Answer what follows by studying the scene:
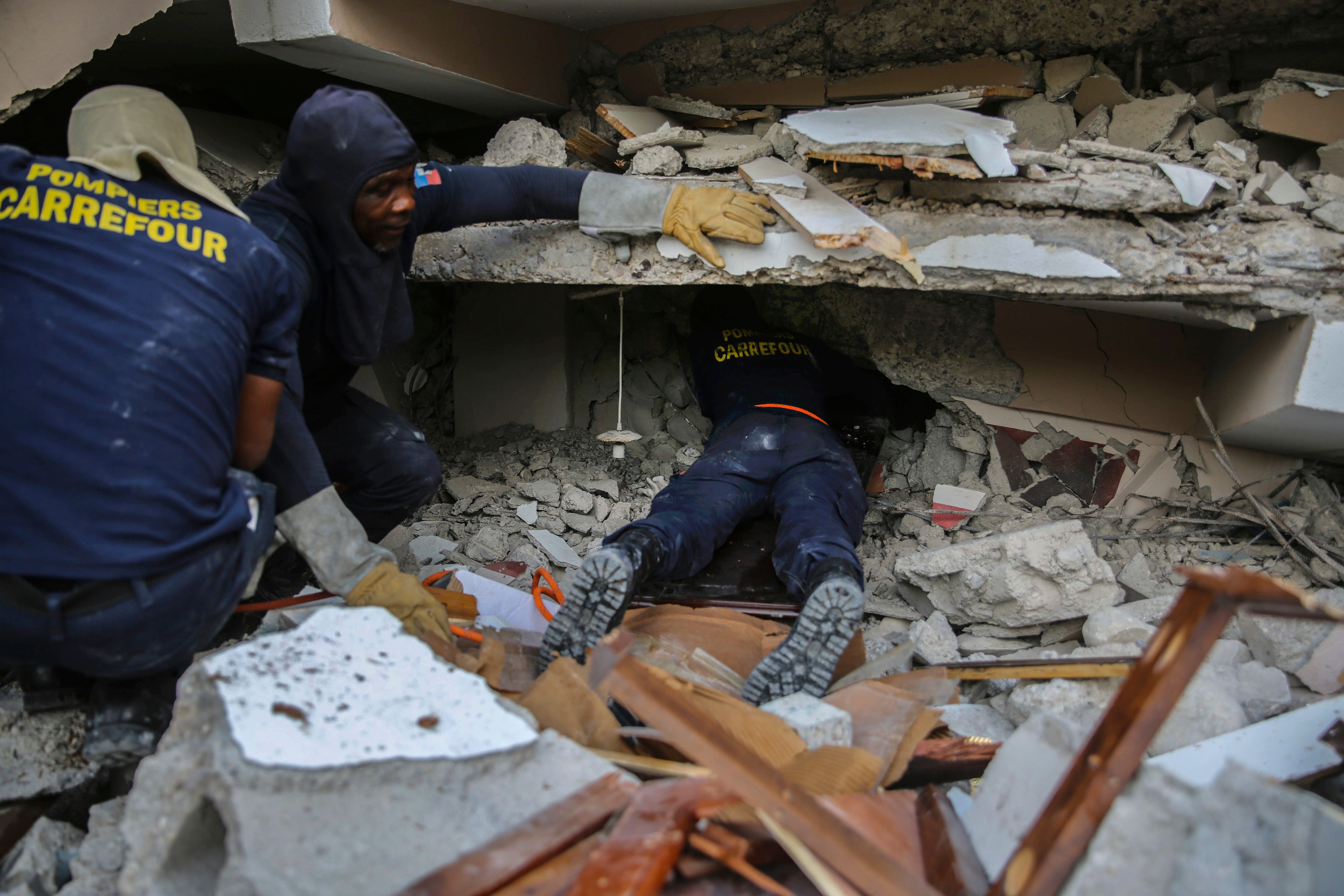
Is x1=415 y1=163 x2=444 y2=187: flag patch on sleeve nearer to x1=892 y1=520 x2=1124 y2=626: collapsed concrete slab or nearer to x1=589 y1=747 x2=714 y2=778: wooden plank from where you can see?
x1=589 y1=747 x2=714 y2=778: wooden plank

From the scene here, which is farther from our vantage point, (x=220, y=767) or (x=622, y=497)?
(x=622, y=497)

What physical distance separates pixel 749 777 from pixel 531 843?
36 cm

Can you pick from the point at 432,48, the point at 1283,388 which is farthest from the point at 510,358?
the point at 1283,388

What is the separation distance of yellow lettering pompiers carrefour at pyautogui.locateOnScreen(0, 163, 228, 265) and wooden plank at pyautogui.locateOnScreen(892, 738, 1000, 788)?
6.10ft

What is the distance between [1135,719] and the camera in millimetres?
1079

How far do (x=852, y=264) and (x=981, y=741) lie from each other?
143 centimetres

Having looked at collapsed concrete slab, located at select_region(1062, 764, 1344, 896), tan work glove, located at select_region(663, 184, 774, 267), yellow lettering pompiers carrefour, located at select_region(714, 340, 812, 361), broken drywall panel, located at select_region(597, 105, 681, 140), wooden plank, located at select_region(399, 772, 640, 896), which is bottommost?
wooden plank, located at select_region(399, 772, 640, 896)

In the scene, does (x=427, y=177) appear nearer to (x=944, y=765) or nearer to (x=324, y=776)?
(x=324, y=776)

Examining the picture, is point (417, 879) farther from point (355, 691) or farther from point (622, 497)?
point (622, 497)

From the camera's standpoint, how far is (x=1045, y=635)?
246 centimetres

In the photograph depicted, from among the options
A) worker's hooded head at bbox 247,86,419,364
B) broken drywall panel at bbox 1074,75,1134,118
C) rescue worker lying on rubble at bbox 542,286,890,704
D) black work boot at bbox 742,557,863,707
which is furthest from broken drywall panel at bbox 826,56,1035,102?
black work boot at bbox 742,557,863,707

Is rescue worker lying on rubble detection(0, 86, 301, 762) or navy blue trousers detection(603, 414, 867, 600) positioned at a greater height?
rescue worker lying on rubble detection(0, 86, 301, 762)

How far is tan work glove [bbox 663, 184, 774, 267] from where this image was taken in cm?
244

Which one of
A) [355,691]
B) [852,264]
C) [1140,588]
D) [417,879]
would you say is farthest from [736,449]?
[417,879]
